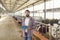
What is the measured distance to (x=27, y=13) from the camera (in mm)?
4320

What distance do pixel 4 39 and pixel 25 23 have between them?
3.48m

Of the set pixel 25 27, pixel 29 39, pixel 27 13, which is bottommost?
pixel 29 39

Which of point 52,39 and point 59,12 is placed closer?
point 52,39

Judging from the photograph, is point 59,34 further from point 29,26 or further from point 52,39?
point 29,26

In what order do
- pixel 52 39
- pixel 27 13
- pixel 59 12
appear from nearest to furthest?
pixel 27 13, pixel 52 39, pixel 59 12

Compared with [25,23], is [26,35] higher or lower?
lower

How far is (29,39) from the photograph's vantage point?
14.9ft

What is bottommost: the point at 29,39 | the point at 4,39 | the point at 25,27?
the point at 4,39

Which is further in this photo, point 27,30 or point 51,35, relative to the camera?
point 51,35

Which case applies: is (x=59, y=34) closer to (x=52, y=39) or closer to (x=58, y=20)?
(x=52, y=39)

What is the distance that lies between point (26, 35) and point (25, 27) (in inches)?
11.2

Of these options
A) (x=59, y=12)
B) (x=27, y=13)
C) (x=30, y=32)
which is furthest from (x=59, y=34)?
(x=59, y=12)

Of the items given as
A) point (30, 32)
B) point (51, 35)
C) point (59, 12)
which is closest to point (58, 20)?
point (59, 12)

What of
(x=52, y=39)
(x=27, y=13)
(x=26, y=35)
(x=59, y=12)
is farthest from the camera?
(x=59, y=12)
